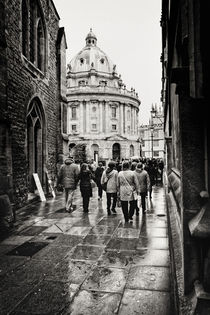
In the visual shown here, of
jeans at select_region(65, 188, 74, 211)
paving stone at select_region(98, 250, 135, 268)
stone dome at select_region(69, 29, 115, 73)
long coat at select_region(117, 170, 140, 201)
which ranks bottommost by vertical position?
paving stone at select_region(98, 250, 135, 268)

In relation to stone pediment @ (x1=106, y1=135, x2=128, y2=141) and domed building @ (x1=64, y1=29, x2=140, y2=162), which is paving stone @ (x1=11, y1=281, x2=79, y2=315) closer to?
domed building @ (x1=64, y1=29, x2=140, y2=162)

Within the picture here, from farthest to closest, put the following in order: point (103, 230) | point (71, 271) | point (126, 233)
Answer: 1. point (103, 230)
2. point (126, 233)
3. point (71, 271)

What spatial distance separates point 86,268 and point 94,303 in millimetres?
1083

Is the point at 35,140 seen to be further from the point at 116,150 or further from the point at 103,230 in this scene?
the point at 116,150

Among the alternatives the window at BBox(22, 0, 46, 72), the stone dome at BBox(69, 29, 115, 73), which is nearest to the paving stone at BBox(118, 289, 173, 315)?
the window at BBox(22, 0, 46, 72)

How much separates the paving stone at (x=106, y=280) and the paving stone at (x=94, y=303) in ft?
0.45

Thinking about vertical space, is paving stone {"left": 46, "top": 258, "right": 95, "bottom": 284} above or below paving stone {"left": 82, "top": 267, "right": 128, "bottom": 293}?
below

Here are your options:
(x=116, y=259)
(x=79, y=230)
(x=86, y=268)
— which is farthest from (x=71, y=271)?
(x=79, y=230)

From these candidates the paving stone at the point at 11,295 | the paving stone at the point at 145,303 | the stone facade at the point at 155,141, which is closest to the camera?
the paving stone at the point at 145,303

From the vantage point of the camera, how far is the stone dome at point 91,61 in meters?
72.5

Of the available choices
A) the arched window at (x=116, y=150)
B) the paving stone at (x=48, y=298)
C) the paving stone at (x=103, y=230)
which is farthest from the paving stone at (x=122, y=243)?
the arched window at (x=116, y=150)

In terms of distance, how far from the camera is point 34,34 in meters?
12.0

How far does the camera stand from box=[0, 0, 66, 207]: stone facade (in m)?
7.34

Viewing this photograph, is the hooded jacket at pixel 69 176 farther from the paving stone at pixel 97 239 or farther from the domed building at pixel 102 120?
the domed building at pixel 102 120
